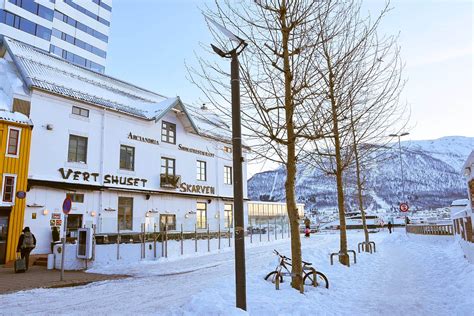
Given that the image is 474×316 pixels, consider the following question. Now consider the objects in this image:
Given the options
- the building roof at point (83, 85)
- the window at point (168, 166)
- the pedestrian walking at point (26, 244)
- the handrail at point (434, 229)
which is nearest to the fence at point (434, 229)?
the handrail at point (434, 229)

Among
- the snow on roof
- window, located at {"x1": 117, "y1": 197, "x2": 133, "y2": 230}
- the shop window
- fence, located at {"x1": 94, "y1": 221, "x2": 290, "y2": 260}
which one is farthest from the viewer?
window, located at {"x1": 117, "y1": 197, "x2": 133, "y2": 230}

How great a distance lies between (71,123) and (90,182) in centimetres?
363

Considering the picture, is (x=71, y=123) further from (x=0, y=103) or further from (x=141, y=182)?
(x=141, y=182)

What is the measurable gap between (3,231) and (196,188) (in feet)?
47.3

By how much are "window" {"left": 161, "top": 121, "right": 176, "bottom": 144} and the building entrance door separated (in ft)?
39.6

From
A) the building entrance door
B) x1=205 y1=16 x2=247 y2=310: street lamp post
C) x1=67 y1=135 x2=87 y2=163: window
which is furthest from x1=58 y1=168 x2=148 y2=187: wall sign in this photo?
x1=205 y1=16 x2=247 y2=310: street lamp post

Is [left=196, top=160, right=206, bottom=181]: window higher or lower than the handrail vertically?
higher

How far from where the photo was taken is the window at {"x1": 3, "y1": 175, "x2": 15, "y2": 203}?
18172 millimetres

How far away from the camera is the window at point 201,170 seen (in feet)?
102

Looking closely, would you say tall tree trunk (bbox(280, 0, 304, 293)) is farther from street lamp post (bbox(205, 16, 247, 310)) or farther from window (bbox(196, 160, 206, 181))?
window (bbox(196, 160, 206, 181))

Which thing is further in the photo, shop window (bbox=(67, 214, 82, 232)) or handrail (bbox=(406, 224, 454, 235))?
handrail (bbox=(406, 224, 454, 235))

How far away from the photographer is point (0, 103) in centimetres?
1941

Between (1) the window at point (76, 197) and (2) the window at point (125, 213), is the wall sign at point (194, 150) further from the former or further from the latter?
(1) the window at point (76, 197)

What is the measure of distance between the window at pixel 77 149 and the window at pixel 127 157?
9.08ft
